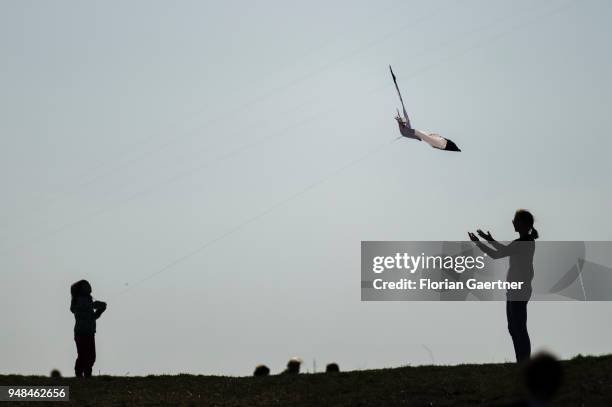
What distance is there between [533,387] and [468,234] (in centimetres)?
919

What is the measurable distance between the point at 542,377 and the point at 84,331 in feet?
49.8

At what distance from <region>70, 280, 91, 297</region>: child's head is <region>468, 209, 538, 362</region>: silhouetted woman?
8.44 meters

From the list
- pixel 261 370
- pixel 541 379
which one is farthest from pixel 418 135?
pixel 541 379

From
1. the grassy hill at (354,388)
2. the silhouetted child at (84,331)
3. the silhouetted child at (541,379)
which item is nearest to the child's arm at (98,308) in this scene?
the silhouetted child at (84,331)

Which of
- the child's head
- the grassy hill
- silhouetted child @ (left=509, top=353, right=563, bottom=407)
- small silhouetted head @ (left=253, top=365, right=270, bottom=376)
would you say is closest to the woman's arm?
the grassy hill

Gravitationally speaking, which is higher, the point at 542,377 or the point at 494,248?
the point at 494,248

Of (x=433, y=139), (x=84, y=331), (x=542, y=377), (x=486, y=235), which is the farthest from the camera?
(x=433, y=139)

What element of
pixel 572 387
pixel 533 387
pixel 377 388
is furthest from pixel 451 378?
pixel 533 387

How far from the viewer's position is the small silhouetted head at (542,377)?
7.16 m

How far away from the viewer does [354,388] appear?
18000 mm

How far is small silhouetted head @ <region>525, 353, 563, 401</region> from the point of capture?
23.5 feet

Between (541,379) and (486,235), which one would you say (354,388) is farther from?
(541,379)

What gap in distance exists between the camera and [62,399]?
18.3m

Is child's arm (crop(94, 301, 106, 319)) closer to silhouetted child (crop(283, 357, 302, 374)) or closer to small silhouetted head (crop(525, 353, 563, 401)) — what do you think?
silhouetted child (crop(283, 357, 302, 374))
